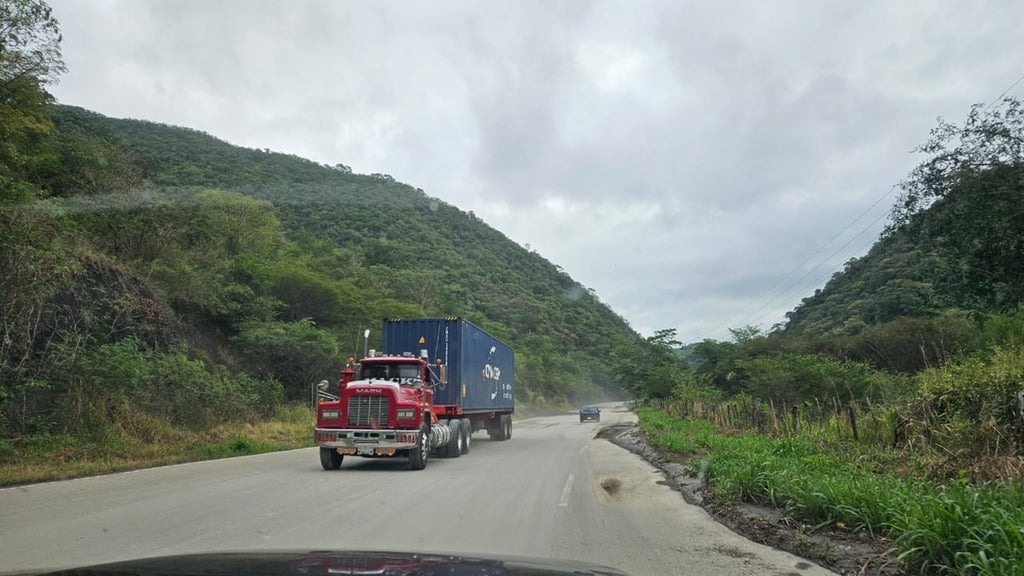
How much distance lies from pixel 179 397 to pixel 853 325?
45.8 metres

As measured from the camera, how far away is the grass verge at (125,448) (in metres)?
12.2

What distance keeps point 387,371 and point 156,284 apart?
1293 centimetres

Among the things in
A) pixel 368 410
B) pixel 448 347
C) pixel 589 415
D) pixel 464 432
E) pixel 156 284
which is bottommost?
pixel 464 432

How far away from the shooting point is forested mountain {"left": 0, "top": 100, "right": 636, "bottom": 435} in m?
15.0

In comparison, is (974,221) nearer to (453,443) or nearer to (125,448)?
(453,443)

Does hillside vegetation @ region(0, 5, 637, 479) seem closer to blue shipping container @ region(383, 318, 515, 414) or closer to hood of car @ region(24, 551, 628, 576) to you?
blue shipping container @ region(383, 318, 515, 414)

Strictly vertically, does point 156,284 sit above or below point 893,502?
above

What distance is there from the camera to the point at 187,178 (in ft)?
146

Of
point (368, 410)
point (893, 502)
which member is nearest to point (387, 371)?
point (368, 410)

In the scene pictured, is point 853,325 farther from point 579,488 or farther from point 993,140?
point 579,488

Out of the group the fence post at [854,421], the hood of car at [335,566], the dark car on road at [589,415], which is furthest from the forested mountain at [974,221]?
the dark car on road at [589,415]

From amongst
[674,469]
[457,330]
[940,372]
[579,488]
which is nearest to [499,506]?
[579,488]

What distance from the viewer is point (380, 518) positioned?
7879 mm

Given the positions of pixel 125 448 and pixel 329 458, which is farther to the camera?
pixel 125 448
